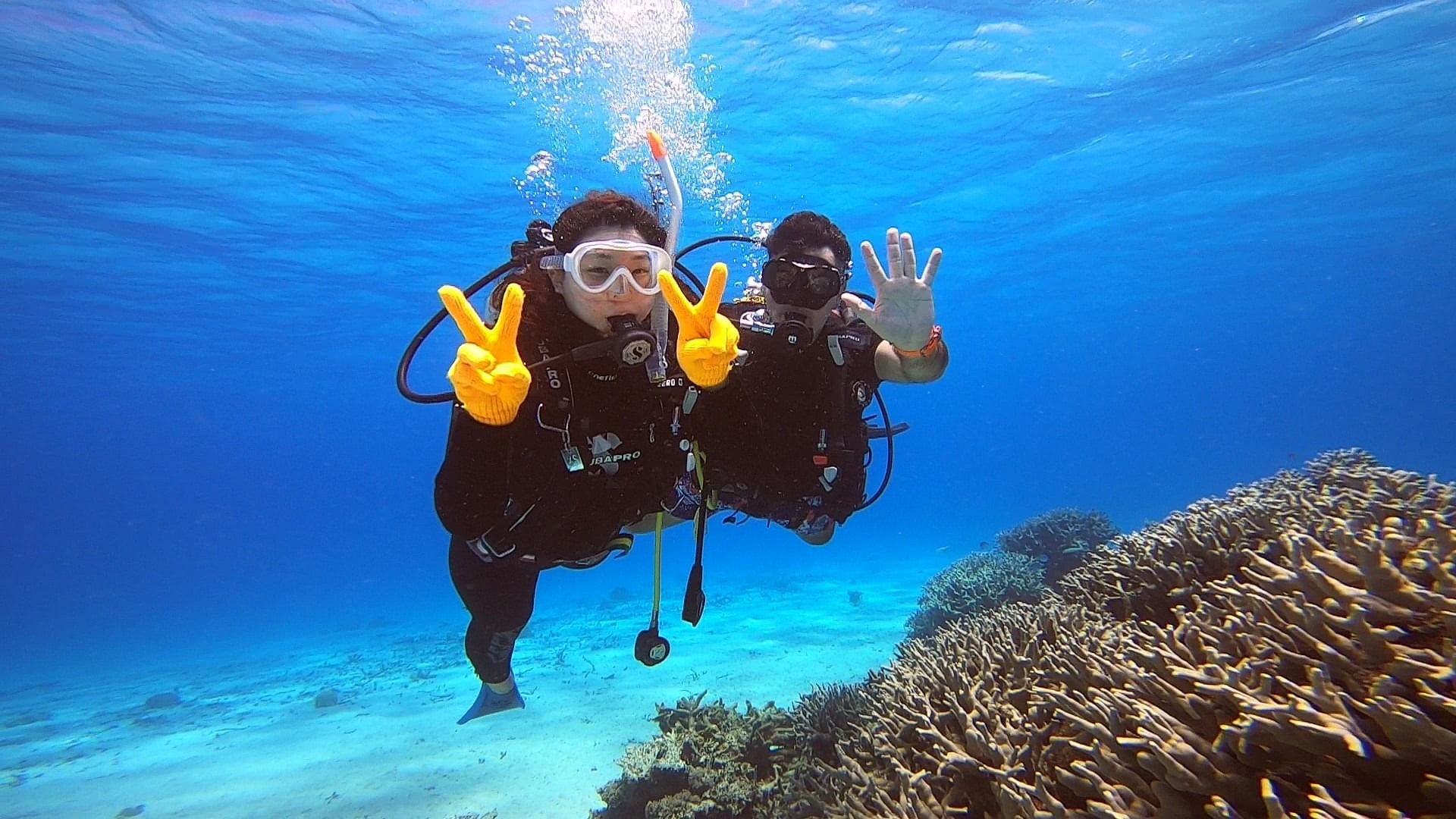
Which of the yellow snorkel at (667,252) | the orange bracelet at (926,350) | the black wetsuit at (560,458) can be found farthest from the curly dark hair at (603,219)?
the orange bracelet at (926,350)

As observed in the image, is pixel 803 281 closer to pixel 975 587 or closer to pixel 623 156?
pixel 975 587

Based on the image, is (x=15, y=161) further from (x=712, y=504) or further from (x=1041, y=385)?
(x=1041, y=385)

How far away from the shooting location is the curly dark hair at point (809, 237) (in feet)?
17.0

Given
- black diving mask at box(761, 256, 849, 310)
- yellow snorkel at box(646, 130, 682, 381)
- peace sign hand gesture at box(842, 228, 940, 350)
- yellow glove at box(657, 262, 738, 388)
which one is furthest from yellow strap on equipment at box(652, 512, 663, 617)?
peace sign hand gesture at box(842, 228, 940, 350)

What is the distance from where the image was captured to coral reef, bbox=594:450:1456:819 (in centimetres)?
184

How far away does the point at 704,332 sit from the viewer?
3463 millimetres

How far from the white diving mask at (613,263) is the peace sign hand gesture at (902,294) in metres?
1.41

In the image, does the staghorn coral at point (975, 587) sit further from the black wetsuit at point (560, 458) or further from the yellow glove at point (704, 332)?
the yellow glove at point (704, 332)

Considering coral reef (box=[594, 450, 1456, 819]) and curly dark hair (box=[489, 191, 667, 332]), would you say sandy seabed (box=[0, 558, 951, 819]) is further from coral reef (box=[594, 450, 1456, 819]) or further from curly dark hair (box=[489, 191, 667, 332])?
curly dark hair (box=[489, 191, 667, 332])

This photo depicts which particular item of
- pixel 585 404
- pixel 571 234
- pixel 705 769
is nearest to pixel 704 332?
pixel 585 404

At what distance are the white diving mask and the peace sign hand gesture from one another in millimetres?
1413

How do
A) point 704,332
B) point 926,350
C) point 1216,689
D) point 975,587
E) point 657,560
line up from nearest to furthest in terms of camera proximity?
point 1216,689 → point 704,332 → point 657,560 → point 926,350 → point 975,587

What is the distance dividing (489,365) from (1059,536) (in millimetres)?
11724

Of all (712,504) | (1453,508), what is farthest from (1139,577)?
(712,504)
